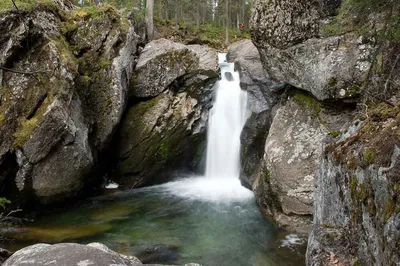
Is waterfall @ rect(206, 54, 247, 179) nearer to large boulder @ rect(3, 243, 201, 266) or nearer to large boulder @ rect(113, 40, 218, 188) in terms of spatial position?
large boulder @ rect(113, 40, 218, 188)

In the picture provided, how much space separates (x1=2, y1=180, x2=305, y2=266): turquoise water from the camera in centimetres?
835

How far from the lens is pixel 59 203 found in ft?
37.1

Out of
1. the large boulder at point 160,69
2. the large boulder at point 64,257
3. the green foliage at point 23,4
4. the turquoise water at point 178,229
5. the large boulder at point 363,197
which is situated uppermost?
the green foliage at point 23,4

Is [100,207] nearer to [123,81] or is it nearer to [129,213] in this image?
[129,213]

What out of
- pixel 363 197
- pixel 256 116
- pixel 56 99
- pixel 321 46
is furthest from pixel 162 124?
pixel 363 197

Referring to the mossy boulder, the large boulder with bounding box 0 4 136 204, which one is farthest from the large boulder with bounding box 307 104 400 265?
the mossy boulder

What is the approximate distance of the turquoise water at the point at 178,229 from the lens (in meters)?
8.35

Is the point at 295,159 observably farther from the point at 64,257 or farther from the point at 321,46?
the point at 64,257

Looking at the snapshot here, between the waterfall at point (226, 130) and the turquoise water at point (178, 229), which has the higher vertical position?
the waterfall at point (226, 130)

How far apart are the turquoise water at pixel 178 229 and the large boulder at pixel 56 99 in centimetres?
138

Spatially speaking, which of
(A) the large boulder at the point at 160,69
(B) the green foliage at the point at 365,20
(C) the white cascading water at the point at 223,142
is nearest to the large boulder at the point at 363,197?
(B) the green foliage at the point at 365,20

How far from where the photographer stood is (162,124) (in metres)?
13.5

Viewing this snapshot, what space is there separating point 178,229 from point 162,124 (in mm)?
4918

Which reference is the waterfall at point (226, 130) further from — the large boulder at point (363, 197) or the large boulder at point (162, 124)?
the large boulder at point (363, 197)
